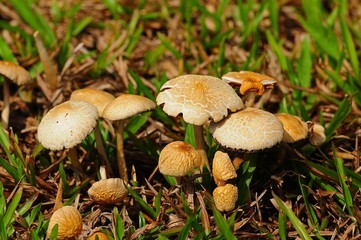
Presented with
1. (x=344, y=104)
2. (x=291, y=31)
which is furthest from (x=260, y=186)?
(x=291, y=31)

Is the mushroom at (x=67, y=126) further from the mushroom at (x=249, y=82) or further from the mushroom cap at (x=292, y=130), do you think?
the mushroom cap at (x=292, y=130)

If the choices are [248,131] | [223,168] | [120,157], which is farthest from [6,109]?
[248,131]

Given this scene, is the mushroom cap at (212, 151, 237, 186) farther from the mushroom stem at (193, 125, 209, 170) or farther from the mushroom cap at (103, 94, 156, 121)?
the mushroom cap at (103, 94, 156, 121)

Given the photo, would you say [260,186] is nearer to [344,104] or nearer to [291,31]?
[344,104]

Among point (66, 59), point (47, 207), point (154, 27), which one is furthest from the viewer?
point (154, 27)

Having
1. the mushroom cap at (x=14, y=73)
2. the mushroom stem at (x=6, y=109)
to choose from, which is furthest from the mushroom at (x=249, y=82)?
the mushroom stem at (x=6, y=109)

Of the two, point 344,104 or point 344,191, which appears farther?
point 344,104
